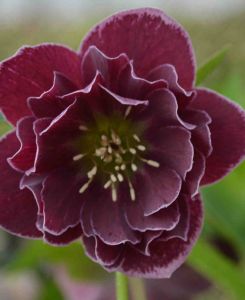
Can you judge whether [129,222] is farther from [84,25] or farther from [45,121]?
[84,25]

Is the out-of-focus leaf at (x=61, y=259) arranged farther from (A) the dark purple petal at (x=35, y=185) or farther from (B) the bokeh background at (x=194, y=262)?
(A) the dark purple petal at (x=35, y=185)

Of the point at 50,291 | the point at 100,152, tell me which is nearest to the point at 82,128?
the point at 100,152

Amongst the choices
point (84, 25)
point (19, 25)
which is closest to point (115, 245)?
point (84, 25)

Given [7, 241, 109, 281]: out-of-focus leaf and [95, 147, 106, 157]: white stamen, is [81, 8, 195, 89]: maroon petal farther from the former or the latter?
[7, 241, 109, 281]: out-of-focus leaf

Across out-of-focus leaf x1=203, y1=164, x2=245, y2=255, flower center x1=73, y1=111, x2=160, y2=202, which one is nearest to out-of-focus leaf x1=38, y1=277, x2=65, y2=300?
out-of-focus leaf x1=203, y1=164, x2=245, y2=255

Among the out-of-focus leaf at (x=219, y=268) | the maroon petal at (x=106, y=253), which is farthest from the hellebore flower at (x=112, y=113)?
the out-of-focus leaf at (x=219, y=268)
